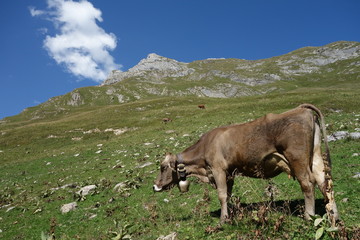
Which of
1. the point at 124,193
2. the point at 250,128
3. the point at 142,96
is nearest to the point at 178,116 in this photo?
the point at 124,193

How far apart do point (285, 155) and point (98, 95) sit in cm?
18347

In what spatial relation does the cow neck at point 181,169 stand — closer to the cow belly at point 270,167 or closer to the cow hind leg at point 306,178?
the cow belly at point 270,167

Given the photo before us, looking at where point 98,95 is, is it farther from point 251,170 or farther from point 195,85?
point 251,170

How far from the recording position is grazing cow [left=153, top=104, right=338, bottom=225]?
704 cm

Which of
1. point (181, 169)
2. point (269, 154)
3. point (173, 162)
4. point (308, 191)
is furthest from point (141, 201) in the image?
point (308, 191)

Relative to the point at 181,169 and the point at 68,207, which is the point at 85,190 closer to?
Answer: the point at 68,207

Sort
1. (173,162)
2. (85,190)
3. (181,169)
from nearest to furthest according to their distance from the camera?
(181,169) < (173,162) < (85,190)

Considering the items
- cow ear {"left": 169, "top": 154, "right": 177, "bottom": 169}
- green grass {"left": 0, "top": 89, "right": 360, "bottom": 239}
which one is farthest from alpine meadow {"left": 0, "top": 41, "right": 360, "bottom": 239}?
cow ear {"left": 169, "top": 154, "right": 177, "bottom": 169}

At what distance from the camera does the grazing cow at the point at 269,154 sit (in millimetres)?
7035

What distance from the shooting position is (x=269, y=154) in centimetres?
762

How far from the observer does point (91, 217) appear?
42.6 feet

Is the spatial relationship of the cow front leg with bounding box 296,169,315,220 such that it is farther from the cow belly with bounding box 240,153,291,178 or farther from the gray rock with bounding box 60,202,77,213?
the gray rock with bounding box 60,202,77,213

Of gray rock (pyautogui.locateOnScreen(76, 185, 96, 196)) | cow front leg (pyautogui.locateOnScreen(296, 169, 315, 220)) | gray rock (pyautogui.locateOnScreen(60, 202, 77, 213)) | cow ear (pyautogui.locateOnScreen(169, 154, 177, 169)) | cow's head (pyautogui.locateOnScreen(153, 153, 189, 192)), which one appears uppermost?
cow ear (pyautogui.locateOnScreen(169, 154, 177, 169))

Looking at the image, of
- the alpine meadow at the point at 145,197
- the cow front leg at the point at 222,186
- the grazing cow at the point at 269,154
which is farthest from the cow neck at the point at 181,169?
the cow front leg at the point at 222,186
